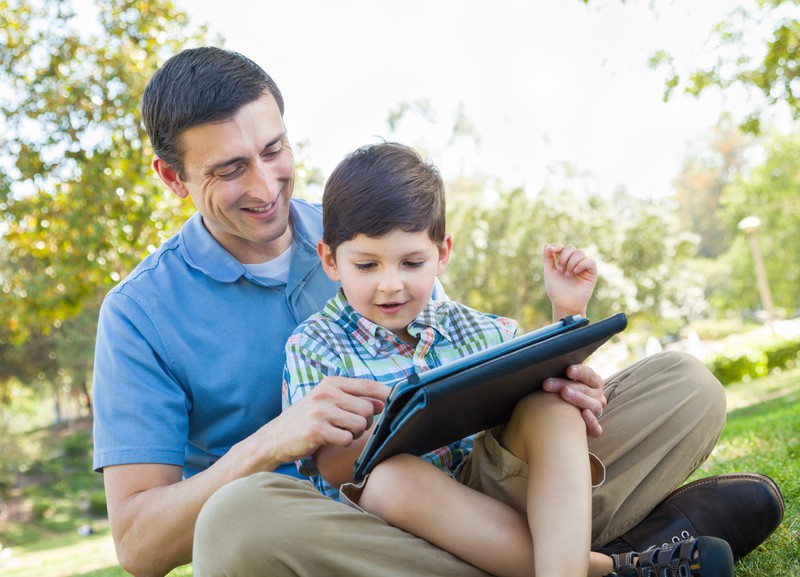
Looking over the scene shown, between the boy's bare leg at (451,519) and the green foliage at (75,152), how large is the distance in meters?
6.74

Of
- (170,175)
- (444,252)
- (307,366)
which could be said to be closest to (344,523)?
(307,366)

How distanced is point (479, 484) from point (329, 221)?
0.94m

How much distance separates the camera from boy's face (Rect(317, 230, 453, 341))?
8.54 feet

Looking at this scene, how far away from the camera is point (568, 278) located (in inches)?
112

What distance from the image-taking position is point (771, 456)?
4156 mm

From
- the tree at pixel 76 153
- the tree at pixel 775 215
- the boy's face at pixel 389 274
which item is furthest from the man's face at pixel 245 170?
the tree at pixel 775 215

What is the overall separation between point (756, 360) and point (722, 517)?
52.5ft

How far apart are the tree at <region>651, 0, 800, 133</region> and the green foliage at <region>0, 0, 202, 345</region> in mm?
5580

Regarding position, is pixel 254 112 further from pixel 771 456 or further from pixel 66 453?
pixel 66 453

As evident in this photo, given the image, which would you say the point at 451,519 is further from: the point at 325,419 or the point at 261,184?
the point at 261,184

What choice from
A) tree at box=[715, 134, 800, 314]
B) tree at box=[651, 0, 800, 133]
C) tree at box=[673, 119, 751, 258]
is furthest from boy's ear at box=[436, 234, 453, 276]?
tree at box=[673, 119, 751, 258]

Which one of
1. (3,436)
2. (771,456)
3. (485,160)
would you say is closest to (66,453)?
(3,436)

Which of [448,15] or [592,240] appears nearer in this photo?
[592,240]

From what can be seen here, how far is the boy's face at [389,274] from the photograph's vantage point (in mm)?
2602
